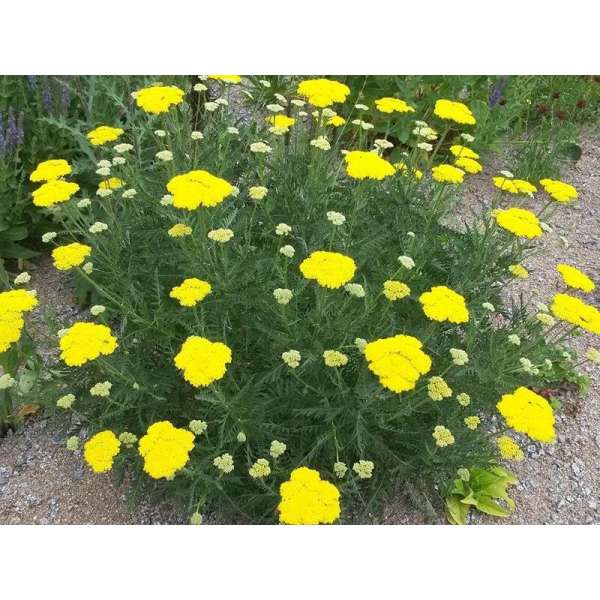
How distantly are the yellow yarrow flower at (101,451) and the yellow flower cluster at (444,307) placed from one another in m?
1.31

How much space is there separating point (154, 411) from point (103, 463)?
0.43 meters

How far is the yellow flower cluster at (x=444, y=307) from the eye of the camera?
2.24 metres

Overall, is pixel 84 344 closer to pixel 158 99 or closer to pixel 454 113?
pixel 158 99

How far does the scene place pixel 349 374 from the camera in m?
2.62

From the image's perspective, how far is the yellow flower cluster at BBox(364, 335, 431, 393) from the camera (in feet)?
6.65

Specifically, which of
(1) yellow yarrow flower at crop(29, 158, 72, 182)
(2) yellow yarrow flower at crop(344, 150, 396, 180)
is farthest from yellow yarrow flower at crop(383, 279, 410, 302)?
(1) yellow yarrow flower at crop(29, 158, 72, 182)

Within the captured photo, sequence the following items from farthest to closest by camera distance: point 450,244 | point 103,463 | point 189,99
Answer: point 189,99
point 450,244
point 103,463

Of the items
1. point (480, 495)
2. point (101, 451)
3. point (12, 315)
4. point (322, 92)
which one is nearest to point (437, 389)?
→ point (480, 495)

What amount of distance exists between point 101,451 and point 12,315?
0.67m

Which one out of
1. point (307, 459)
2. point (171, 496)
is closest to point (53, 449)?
point (171, 496)

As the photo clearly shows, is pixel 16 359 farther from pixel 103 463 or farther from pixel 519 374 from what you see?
pixel 519 374

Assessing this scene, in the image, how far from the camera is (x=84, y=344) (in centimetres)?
220

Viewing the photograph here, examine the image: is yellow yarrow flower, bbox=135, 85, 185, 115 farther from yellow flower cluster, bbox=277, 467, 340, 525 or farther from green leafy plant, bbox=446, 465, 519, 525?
green leafy plant, bbox=446, 465, 519, 525

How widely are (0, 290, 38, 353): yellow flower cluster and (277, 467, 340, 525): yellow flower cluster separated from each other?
1.25m
